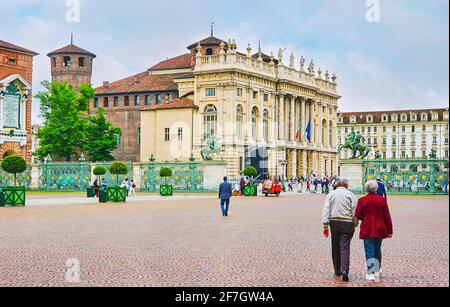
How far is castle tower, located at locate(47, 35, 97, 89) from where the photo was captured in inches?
3642

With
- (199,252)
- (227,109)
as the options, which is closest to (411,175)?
(227,109)

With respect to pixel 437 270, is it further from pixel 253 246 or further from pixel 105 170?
pixel 105 170

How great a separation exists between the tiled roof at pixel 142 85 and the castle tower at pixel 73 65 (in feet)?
8.99

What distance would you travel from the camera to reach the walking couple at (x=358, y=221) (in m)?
11.7

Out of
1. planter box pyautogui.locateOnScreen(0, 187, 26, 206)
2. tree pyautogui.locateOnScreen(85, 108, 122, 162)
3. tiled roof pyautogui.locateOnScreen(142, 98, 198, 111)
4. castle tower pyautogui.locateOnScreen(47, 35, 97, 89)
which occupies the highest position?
castle tower pyautogui.locateOnScreen(47, 35, 97, 89)

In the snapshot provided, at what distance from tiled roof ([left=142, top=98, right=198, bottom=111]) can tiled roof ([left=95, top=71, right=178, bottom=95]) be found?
563 cm

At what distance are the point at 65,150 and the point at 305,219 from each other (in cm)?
5110

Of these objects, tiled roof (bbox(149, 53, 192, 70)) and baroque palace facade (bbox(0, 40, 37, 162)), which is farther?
tiled roof (bbox(149, 53, 192, 70))

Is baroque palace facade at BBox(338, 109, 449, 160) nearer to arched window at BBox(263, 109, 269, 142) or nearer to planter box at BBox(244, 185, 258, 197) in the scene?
arched window at BBox(263, 109, 269, 142)

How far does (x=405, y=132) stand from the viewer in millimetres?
145625

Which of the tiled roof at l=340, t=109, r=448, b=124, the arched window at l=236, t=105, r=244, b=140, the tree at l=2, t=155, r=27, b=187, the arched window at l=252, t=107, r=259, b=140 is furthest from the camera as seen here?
the tiled roof at l=340, t=109, r=448, b=124

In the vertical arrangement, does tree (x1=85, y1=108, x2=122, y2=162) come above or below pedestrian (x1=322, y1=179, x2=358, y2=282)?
above

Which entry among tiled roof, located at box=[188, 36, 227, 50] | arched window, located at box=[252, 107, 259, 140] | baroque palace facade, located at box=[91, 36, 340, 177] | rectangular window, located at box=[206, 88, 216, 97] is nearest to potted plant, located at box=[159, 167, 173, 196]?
baroque palace facade, located at box=[91, 36, 340, 177]

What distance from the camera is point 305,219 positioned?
26.4 metres
